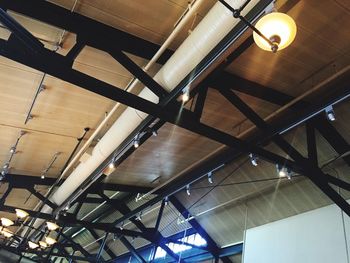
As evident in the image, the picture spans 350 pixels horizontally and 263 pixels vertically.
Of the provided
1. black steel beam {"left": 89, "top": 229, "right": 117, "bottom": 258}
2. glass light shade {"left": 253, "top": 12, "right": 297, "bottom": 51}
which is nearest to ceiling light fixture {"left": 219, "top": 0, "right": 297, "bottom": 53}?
glass light shade {"left": 253, "top": 12, "right": 297, "bottom": 51}

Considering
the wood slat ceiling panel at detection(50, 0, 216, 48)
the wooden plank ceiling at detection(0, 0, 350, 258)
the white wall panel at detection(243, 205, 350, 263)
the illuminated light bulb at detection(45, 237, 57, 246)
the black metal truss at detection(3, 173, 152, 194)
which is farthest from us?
the illuminated light bulb at detection(45, 237, 57, 246)

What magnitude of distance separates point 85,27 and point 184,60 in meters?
1.18

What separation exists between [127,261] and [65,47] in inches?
378

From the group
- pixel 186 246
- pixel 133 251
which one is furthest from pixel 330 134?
pixel 133 251

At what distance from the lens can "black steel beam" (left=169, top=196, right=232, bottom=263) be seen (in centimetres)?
830

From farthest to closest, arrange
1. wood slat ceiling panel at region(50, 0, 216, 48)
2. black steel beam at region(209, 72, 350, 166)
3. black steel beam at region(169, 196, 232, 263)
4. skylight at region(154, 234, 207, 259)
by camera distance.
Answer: skylight at region(154, 234, 207, 259) < black steel beam at region(169, 196, 232, 263) < black steel beam at region(209, 72, 350, 166) < wood slat ceiling panel at region(50, 0, 216, 48)

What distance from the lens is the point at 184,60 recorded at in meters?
3.21

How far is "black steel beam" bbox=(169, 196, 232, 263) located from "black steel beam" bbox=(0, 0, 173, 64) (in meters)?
5.66

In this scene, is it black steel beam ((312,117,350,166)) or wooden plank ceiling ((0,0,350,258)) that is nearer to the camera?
wooden plank ceiling ((0,0,350,258))

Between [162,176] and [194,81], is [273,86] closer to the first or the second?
[194,81]

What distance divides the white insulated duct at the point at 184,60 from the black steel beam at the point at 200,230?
4.00m

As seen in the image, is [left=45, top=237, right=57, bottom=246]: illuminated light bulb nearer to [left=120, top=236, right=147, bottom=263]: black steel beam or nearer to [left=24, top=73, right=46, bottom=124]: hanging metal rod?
[left=120, top=236, right=147, bottom=263]: black steel beam

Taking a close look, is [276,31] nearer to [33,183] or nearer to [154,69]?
[154,69]

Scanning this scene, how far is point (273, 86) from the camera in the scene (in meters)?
4.48
